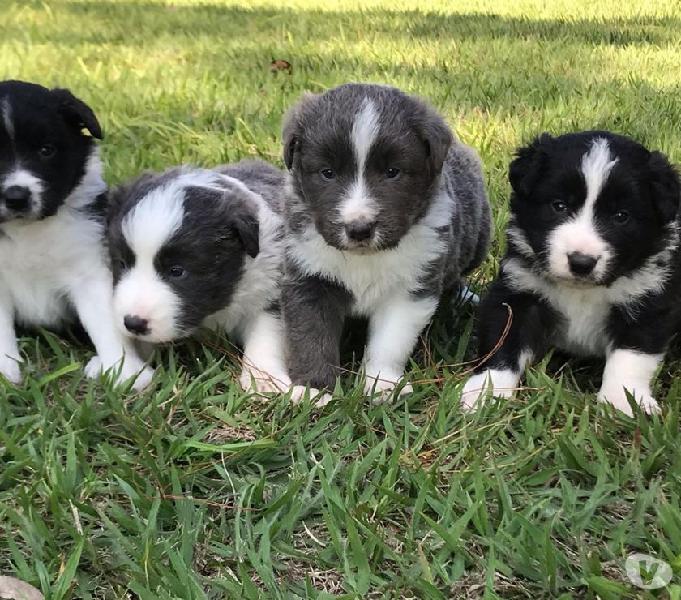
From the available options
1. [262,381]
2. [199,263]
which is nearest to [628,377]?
[262,381]

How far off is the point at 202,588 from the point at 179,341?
188cm

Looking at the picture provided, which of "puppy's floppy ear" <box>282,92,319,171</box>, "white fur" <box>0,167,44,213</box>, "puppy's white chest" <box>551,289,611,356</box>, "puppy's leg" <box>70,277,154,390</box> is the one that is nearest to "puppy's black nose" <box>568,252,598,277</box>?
"puppy's white chest" <box>551,289,611,356</box>

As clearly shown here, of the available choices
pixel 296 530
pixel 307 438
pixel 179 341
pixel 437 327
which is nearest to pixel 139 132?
pixel 179 341

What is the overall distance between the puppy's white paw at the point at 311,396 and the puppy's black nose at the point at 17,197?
61.5 inches

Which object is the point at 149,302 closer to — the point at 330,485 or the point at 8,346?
the point at 8,346

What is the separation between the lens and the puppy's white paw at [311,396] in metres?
3.74

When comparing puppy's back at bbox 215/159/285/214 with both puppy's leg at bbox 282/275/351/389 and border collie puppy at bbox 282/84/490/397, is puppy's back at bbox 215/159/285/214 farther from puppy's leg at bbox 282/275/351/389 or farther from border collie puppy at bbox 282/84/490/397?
puppy's leg at bbox 282/275/351/389

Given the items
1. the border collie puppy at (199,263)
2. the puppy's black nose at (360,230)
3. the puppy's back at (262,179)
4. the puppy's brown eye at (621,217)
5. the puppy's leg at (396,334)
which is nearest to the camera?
the puppy's black nose at (360,230)

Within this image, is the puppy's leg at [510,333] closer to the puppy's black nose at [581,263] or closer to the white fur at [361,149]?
the puppy's black nose at [581,263]

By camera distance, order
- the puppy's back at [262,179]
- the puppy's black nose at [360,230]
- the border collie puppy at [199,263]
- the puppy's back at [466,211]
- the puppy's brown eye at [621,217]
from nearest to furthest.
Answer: the puppy's black nose at [360,230] → the puppy's brown eye at [621,217] → the border collie puppy at [199,263] → the puppy's back at [466,211] → the puppy's back at [262,179]

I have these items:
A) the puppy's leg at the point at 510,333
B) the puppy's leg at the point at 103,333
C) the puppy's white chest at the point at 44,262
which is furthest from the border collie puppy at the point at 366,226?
the puppy's white chest at the point at 44,262

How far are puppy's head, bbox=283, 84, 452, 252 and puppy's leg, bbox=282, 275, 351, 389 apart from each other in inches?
15.4

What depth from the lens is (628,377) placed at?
378 cm

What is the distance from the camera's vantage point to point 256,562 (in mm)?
2701
